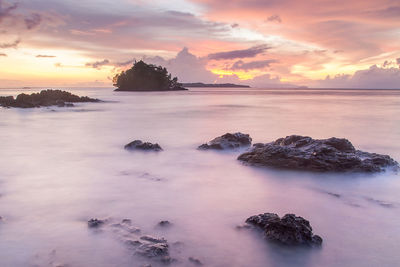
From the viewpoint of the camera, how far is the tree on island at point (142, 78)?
93.2 m

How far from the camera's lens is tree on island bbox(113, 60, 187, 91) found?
306ft

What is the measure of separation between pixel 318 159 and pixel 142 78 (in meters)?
90.5

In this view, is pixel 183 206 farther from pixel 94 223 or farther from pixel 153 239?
pixel 94 223

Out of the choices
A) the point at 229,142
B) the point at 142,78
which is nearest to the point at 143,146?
the point at 229,142

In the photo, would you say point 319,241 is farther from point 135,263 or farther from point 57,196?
point 57,196

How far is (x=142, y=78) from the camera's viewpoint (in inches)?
3686

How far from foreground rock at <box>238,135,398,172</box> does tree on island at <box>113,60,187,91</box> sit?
89.4m

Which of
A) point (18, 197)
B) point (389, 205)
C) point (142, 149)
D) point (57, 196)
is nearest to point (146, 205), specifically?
point (57, 196)

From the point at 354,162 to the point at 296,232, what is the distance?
3696mm

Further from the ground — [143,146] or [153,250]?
[143,146]

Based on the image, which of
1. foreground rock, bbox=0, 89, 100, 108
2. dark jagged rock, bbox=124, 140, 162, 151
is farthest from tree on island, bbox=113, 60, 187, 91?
dark jagged rock, bbox=124, 140, 162, 151

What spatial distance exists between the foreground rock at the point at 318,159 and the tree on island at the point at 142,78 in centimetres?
8945

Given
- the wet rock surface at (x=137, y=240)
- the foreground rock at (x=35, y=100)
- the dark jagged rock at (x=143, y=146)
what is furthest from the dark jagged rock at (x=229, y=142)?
the foreground rock at (x=35, y=100)

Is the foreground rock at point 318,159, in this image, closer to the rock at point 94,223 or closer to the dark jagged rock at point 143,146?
the dark jagged rock at point 143,146
